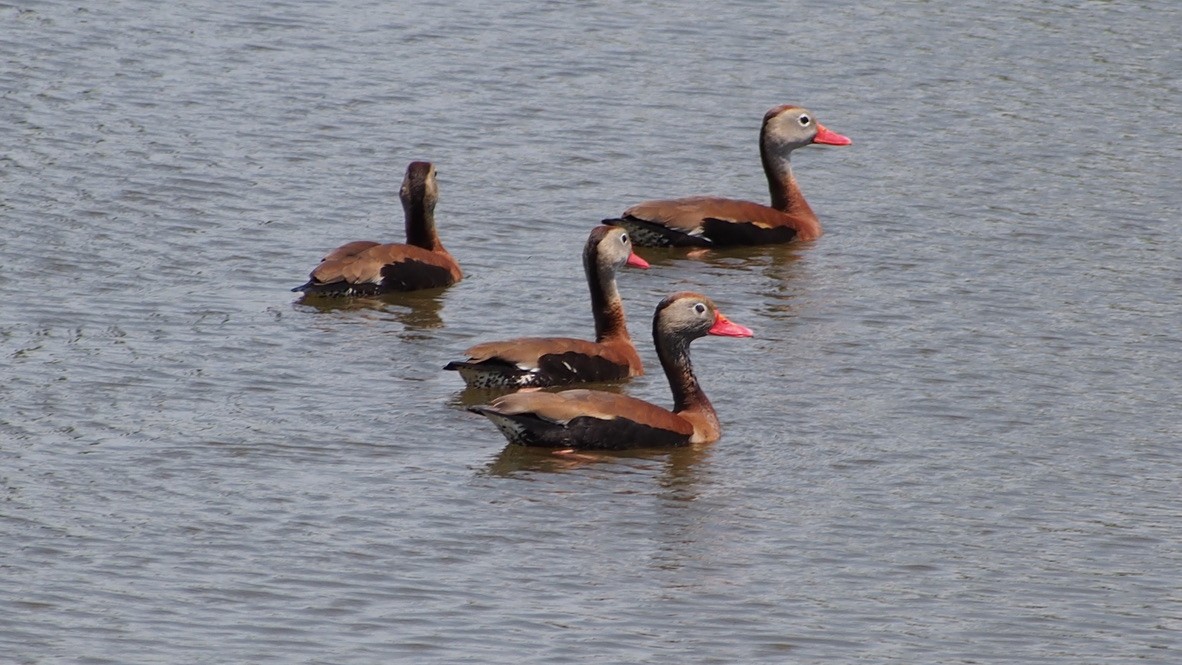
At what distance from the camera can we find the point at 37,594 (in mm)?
9398

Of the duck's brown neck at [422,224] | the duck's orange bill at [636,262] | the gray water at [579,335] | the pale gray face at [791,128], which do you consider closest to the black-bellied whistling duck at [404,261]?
the duck's brown neck at [422,224]

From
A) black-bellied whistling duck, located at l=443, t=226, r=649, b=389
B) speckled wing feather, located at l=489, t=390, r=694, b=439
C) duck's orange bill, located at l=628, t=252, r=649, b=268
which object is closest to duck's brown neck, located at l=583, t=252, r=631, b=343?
black-bellied whistling duck, located at l=443, t=226, r=649, b=389

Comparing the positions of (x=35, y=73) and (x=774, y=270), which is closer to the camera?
(x=774, y=270)

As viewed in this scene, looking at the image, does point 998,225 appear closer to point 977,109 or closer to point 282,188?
point 977,109

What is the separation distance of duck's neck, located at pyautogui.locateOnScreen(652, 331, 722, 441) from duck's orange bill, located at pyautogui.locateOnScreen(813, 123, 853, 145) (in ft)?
20.6

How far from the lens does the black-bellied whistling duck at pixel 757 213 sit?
1719 centimetres

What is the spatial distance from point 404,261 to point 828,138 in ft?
16.6

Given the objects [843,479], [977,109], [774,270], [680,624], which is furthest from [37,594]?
[977,109]

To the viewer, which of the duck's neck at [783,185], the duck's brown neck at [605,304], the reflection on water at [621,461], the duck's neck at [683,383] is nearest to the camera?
the reflection on water at [621,461]

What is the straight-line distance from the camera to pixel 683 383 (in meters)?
12.6

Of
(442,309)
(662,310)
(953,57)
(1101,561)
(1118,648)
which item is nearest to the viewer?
(1118,648)

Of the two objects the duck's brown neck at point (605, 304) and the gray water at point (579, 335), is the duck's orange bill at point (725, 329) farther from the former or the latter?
the duck's brown neck at point (605, 304)

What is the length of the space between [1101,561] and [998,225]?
7.52m

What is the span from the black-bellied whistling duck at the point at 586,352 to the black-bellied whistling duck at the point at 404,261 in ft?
5.46
